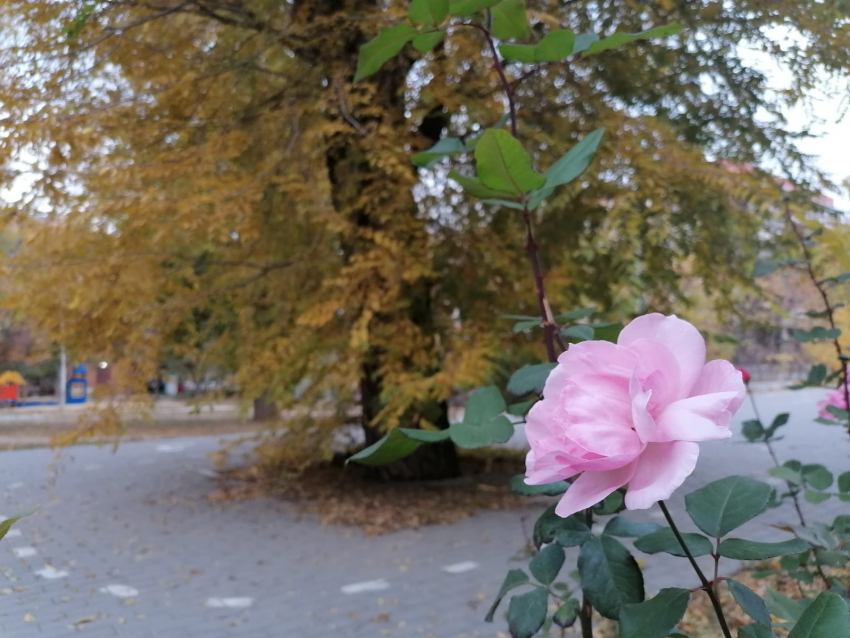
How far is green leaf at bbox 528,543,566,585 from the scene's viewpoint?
2.86 feet

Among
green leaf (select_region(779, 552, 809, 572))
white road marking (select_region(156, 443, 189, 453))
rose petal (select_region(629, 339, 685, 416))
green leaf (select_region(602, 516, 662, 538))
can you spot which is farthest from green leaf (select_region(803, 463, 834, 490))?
white road marking (select_region(156, 443, 189, 453))

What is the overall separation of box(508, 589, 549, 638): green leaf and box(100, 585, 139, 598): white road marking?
2386 mm

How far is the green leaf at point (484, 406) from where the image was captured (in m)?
0.82

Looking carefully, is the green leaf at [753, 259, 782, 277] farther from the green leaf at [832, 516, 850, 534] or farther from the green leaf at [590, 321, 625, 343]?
the green leaf at [590, 321, 625, 343]

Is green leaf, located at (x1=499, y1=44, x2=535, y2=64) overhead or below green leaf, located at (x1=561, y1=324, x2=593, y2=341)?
overhead

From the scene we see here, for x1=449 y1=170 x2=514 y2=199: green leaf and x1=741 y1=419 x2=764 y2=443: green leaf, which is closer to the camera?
x1=449 y1=170 x2=514 y2=199: green leaf

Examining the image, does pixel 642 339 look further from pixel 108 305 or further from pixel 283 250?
pixel 283 250

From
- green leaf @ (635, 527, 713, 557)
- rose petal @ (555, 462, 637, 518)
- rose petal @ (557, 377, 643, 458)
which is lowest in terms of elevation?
green leaf @ (635, 527, 713, 557)

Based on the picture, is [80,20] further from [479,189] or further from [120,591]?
[479,189]

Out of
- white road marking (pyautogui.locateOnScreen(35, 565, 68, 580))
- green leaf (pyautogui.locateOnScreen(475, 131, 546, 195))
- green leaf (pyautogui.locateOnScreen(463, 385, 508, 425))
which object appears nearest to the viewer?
green leaf (pyautogui.locateOnScreen(475, 131, 546, 195))

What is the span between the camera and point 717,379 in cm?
53

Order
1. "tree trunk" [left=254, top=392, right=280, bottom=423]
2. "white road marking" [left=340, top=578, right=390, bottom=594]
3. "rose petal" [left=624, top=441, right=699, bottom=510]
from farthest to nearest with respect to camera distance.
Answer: "tree trunk" [left=254, top=392, right=280, bottom=423]
"white road marking" [left=340, top=578, right=390, bottom=594]
"rose petal" [left=624, top=441, right=699, bottom=510]

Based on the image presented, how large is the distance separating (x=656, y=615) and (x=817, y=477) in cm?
96

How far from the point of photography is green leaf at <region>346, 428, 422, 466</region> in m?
0.68
